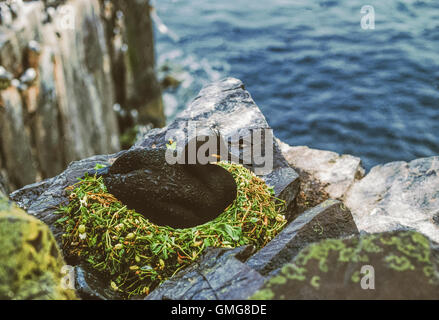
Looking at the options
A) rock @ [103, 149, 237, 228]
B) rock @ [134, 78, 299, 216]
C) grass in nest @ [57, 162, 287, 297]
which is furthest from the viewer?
rock @ [134, 78, 299, 216]

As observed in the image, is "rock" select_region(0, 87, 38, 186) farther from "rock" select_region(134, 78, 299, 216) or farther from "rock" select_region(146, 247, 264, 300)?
"rock" select_region(146, 247, 264, 300)

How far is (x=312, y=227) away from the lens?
3807 millimetres

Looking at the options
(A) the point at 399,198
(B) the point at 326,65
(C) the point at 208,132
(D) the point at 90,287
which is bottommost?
(A) the point at 399,198

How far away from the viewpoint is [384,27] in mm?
15344

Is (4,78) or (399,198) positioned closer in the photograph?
(399,198)

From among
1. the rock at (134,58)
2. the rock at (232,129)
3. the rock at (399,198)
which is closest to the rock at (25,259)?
the rock at (232,129)

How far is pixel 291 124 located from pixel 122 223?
9.73 m

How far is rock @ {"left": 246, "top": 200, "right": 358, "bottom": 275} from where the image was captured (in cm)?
346

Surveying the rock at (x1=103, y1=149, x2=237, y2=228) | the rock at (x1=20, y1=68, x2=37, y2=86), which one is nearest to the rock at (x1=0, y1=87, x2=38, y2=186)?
the rock at (x1=20, y1=68, x2=37, y2=86)

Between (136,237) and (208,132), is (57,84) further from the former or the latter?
(136,237)

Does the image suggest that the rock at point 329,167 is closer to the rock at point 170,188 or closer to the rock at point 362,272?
the rock at point 170,188

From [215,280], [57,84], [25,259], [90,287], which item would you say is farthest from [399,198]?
A: [57,84]

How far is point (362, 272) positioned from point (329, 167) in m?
4.18
